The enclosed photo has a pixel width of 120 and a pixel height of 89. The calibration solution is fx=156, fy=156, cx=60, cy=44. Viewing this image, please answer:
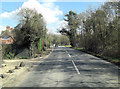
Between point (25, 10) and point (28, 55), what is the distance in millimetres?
6674

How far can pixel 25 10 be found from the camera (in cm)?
2247

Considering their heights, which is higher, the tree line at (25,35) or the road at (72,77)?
the tree line at (25,35)

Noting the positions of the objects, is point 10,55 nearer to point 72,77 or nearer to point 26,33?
point 26,33

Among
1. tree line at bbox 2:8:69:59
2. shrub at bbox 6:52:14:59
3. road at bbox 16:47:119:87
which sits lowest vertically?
road at bbox 16:47:119:87

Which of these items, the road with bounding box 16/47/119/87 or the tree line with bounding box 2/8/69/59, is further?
the tree line with bounding box 2/8/69/59

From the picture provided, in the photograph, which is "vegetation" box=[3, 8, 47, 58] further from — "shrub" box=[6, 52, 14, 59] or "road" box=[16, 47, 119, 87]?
"road" box=[16, 47, 119, 87]

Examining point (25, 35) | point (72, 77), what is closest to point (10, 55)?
point (25, 35)

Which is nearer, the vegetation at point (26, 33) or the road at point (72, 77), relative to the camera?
the road at point (72, 77)

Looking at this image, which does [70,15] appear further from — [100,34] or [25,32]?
[25,32]

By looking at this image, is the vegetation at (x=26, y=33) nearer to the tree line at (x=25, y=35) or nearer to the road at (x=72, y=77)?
the tree line at (x=25, y=35)

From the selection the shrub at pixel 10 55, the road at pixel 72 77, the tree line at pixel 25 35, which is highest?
the tree line at pixel 25 35

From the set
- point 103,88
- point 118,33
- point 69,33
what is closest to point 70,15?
point 69,33

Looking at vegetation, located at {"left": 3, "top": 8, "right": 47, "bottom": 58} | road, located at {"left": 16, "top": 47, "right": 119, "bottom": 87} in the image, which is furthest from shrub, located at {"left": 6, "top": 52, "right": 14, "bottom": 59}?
road, located at {"left": 16, "top": 47, "right": 119, "bottom": 87}

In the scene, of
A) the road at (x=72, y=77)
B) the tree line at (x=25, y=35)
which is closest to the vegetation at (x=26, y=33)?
the tree line at (x=25, y=35)
